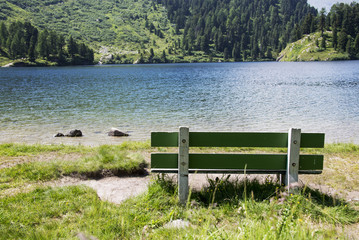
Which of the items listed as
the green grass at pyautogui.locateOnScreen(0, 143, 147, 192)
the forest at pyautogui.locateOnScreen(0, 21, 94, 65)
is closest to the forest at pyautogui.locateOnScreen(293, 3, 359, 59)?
the forest at pyautogui.locateOnScreen(0, 21, 94, 65)

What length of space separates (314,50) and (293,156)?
188 m

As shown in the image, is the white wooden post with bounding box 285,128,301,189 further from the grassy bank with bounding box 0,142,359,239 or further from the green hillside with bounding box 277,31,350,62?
the green hillside with bounding box 277,31,350,62

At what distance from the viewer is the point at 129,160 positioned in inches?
357

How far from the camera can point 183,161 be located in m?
6.04

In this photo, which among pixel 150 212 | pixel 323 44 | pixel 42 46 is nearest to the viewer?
pixel 150 212

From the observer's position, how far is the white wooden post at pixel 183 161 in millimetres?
5852

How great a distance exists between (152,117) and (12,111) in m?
14.2

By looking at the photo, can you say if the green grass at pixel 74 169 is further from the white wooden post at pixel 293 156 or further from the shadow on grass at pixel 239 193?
the white wooden post at pixel 293 156

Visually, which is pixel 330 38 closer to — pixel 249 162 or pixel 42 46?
pixel 42 46

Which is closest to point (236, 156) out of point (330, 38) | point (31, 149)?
point (31, 149)

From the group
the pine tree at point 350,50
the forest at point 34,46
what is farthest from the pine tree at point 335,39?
the forest at point 34,46

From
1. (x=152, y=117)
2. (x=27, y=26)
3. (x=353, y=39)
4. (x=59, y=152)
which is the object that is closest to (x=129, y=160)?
(x=59, y=152)

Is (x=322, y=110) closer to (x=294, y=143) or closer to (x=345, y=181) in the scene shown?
(x=345, y=181)

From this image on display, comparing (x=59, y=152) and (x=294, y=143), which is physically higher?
(x=294, y=143)
